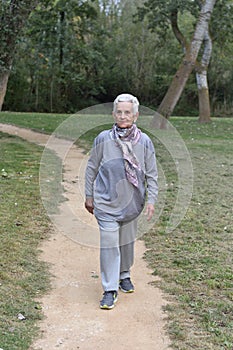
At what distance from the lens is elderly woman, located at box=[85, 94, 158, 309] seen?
400cm

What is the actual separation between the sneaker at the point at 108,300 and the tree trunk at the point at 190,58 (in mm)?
13443

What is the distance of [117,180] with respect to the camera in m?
4.02

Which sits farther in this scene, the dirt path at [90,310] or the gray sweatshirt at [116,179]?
the gray sweatshirt at [116,179]

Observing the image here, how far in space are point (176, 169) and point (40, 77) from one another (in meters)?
21.0

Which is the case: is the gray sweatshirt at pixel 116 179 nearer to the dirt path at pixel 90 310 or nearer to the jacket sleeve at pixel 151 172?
the jacket sleeve at pixel 151 172

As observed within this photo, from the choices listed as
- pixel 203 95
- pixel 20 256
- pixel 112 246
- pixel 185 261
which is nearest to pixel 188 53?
pixel 203 95

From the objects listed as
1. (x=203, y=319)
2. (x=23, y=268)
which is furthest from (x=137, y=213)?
(x=23, y=268)

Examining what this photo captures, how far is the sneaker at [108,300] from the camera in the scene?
13.2 feet

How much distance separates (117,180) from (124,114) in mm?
486

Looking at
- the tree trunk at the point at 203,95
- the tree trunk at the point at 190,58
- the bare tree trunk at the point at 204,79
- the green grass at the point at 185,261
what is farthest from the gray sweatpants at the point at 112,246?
the tree trunk at the point at 203,95

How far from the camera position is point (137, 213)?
→ 13.5 feet

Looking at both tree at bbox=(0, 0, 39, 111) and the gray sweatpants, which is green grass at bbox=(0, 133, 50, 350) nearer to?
the gray sweatpants

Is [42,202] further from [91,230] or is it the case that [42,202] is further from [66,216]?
[91,230]

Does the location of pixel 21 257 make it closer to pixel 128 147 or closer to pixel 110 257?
pixel 110 257
